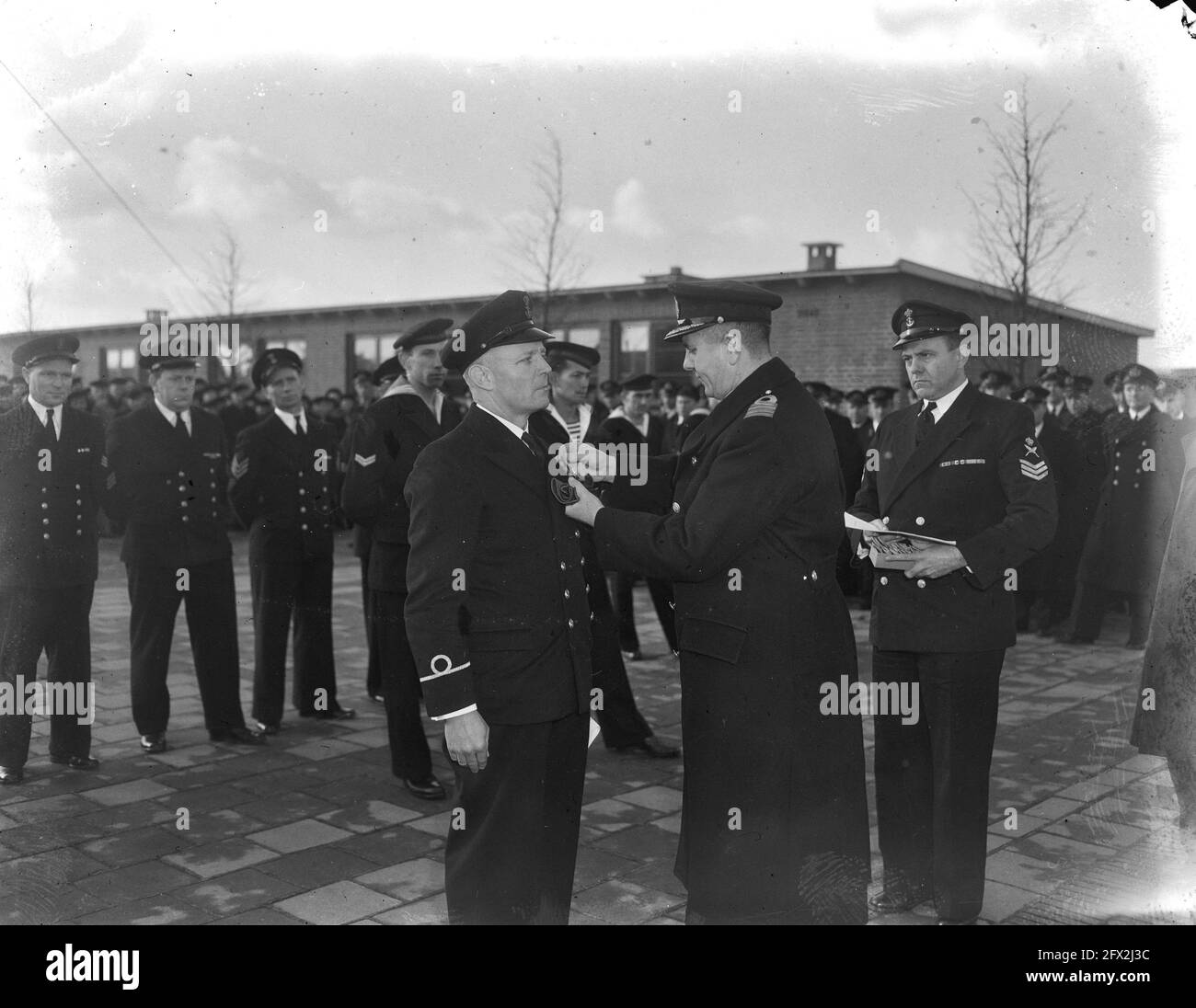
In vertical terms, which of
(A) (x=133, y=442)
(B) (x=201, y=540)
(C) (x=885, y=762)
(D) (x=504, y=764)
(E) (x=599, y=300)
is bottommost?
(C) (x=885, y=762)

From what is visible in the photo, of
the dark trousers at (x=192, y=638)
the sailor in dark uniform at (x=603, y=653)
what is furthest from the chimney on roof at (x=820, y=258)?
the dark trousers at (x=192, y=638)

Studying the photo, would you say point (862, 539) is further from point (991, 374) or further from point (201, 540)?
point (991, 374)

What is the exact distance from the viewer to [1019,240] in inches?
274

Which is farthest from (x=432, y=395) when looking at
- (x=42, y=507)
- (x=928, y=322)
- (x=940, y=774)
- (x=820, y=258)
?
(x=820, y=258)

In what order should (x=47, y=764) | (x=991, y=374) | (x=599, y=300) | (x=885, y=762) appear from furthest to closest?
1. (x=599, y=300)
2. (x=991, y=374)
3. (x=47, y=764)
4. (x=885, y=762)

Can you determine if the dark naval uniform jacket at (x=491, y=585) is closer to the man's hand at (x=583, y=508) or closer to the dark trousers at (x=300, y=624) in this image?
the man's hand at (x=583, y=508)

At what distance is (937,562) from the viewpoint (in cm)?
372

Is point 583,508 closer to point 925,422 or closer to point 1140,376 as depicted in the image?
point 925,422

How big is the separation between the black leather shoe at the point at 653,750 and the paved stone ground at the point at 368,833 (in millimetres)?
78

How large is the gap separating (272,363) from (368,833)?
125 inches

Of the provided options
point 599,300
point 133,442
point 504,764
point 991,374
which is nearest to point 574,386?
point 133,442

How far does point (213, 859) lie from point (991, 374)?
8.86 metres

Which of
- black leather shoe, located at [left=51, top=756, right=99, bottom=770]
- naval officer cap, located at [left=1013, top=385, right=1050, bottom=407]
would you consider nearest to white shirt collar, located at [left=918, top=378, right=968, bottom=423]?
black leather shoe, located at [left=51, top=756, right=99, bottom=770]

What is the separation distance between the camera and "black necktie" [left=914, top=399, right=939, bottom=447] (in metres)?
4.00
